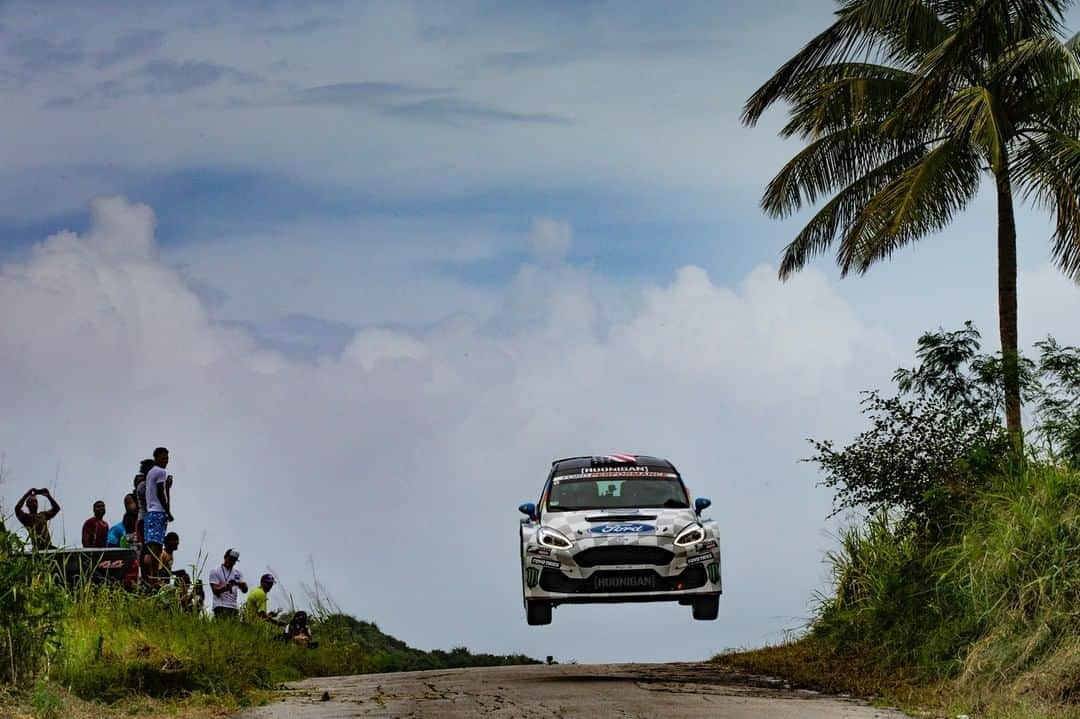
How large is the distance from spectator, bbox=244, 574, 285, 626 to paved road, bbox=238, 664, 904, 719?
529 cm

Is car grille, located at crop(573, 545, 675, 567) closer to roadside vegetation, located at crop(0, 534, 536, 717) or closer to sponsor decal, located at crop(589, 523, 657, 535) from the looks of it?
sponsor decal, located at crop(589, 523, 657, 535)

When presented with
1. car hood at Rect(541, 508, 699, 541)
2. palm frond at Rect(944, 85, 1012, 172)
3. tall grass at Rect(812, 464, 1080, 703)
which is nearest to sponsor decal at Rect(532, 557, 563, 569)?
car hood at Rect(541, 508, 699, 541)

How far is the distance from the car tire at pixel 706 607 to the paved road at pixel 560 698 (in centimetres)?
74

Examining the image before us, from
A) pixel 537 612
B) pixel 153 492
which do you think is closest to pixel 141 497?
pixel 153 492

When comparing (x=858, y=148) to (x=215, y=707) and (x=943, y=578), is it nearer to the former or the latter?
(x=943, y=578)

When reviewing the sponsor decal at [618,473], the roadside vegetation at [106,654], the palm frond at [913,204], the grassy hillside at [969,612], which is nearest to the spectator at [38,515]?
the roadside vegetation at [106,654]

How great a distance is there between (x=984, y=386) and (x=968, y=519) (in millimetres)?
3409

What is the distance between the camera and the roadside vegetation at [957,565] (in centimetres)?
1430

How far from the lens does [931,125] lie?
977 inches

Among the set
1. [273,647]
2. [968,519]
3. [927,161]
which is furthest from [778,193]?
[273,647]

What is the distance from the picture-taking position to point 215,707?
13.9 m

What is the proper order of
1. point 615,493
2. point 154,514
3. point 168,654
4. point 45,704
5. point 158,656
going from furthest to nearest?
1. point 154,514
2. point 615,493
3. point 168,654
4. point 158,656
5. point 45,704

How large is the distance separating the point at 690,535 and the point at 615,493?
4.88 ft

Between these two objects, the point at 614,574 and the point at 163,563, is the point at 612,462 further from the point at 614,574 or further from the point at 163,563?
the point at 163,563
